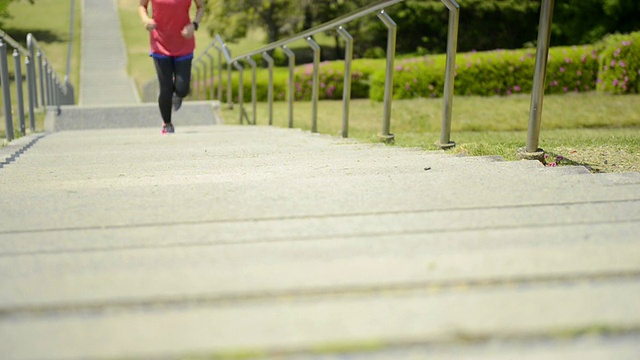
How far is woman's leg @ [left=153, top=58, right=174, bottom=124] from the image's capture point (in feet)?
19.8

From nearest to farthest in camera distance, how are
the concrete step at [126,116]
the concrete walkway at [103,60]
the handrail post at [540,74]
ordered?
the handrail post at [540,74] < the concrete step at [126,116] < the concrete walkway at [103,60]

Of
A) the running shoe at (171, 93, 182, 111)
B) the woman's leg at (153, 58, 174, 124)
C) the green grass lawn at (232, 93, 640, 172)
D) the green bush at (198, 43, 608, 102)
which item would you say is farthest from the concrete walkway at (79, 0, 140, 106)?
the woman's leg at (153, 58, 174, 124)

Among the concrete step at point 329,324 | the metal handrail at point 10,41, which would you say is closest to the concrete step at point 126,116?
the metal handrail at point 10,41

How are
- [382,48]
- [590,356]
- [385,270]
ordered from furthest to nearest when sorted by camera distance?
1. [382,48]
2. [385,270]
3. [590,356]

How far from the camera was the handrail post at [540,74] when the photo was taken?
329 cm

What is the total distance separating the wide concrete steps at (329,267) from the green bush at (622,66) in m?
11.9

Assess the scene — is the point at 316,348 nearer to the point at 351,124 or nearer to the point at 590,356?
the point at 590,356

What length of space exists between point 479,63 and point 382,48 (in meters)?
12.3

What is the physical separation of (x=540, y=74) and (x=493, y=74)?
40.3 ft

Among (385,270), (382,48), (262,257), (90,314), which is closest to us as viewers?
(90,314)

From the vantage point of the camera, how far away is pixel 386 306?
1.39 m

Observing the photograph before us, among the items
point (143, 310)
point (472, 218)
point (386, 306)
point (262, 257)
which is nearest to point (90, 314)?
point (143, 310)

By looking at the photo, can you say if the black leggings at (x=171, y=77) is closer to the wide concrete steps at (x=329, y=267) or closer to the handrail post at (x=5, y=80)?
the handrail post at (x=5, y=80)

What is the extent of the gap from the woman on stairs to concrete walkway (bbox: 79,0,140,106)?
34.6ft
